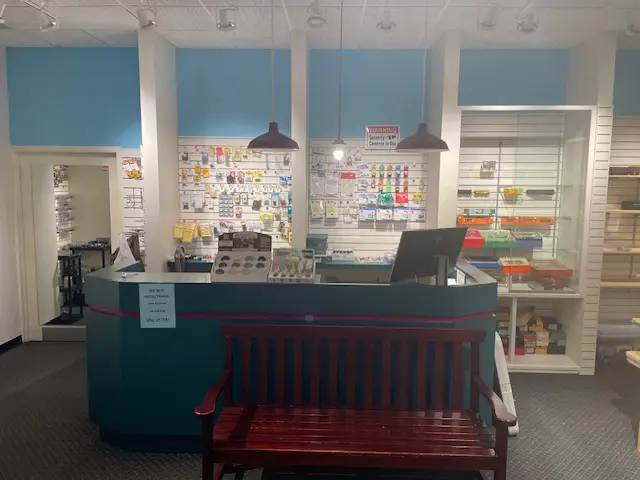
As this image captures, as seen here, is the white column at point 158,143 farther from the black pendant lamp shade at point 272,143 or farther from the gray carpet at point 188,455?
the black pendant lamp shade at point 272,143

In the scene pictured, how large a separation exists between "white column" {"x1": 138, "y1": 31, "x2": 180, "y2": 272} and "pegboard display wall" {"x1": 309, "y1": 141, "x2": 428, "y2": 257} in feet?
5.64

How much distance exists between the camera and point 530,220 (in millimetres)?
5789

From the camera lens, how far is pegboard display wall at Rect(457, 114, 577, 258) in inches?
227

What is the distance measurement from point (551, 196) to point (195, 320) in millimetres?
4228

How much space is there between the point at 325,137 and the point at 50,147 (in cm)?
341

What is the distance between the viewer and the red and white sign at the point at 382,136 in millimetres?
6324

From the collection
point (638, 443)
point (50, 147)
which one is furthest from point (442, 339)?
point (50, 147)

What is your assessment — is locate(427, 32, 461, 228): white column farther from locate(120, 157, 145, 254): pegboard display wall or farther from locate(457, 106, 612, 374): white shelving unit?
locate(120, 157, 145, 254): pegboard display wall

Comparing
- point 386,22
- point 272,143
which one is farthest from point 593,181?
point 272,143

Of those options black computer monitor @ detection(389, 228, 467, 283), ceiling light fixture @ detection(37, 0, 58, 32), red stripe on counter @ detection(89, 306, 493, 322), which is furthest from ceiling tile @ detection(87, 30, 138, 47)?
black computer monitor @ detection(389, 228, 467, 283)

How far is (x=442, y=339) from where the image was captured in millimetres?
3338

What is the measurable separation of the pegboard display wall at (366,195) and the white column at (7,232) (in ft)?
12.1

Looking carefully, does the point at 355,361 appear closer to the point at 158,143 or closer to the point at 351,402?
the point at 351,402

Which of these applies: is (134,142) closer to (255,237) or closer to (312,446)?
(255,237)
